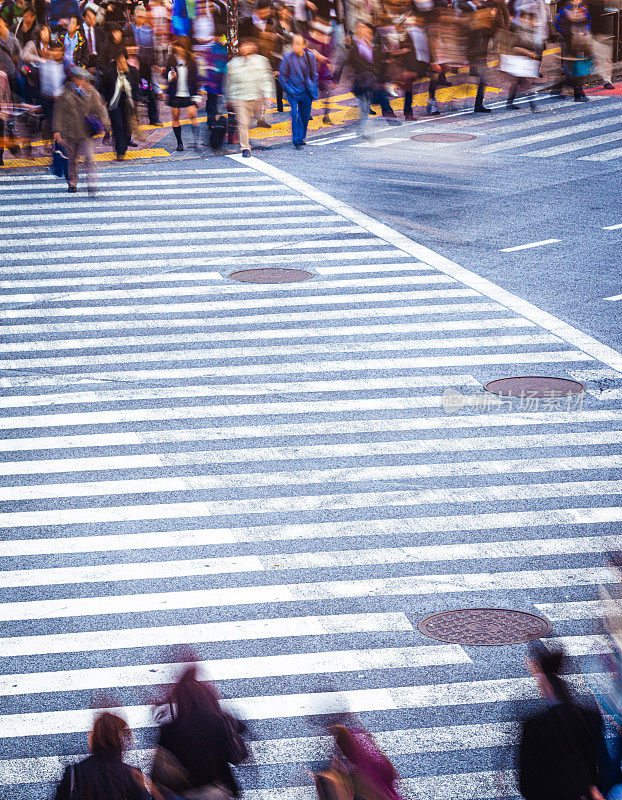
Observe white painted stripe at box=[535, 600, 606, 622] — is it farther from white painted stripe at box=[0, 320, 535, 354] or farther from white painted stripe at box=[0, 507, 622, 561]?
white painted stripe at box=[0, 320, 535, 354]

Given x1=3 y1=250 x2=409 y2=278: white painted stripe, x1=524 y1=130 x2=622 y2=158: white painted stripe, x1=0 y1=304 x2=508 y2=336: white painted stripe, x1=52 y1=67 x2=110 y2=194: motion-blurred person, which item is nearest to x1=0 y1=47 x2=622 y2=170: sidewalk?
x1=524 y1=130 x2=622 y2=158: white painted stripe

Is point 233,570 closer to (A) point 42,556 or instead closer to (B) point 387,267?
(A) point 42,556

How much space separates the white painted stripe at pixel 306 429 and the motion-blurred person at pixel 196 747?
6.82 m

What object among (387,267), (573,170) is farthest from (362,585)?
(573,170)

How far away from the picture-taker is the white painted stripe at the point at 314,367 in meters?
13.9

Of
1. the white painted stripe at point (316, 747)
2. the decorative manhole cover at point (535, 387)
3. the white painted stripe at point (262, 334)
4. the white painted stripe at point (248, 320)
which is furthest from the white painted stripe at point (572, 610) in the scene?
the white painted stripe at point (248, 320)

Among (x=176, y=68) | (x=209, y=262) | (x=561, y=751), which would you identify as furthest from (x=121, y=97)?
(x=561, y=751)

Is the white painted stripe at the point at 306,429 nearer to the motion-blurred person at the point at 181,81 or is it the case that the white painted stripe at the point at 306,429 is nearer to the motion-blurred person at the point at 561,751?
the motion-blurred person at the point at 561,751

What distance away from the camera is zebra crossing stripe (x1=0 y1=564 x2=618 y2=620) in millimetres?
8945

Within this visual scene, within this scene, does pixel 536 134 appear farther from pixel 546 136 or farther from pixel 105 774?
pixel 105 774

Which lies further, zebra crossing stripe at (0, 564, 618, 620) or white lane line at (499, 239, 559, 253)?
white lane line at (499, 239, 559, 253)

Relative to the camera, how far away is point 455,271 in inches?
693

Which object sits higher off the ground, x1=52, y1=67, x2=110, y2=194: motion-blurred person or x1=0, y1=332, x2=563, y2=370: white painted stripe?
x1=52, y1=67, x2=110, y2=194: motion-blurred person

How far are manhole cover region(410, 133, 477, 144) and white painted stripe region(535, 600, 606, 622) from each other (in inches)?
691
